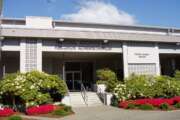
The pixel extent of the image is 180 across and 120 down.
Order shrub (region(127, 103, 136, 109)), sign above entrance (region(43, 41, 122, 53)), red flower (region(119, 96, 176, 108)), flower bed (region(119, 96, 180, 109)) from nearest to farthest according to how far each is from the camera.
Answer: shrub (region(127, 103, 136, 109)), flower bed (region(119, 96, 180, 109)), red flower (region(119, 96, 176, 108)), sign above entrance (region(43, 41, 122, 53))

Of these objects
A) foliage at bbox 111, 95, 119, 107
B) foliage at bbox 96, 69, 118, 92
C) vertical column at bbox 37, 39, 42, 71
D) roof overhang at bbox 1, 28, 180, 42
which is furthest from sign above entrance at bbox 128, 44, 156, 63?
vertical column at bbox 37, 39, 42, 71

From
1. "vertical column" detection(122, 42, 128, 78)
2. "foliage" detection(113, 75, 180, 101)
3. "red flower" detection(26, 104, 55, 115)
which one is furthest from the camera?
"vertical column" detection(122, 42, 128, 78)

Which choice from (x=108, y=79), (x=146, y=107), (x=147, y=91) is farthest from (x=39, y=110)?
(x=108, y=79)

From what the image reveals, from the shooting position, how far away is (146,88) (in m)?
22.0

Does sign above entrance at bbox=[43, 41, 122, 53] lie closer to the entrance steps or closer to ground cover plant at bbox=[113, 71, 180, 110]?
ground cover plant at bbox=[113, 71, 180, 110]

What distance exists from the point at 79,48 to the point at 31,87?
6.79 meters

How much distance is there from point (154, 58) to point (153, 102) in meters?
7.16

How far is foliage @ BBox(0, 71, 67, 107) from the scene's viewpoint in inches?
714

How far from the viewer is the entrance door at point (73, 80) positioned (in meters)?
30.5

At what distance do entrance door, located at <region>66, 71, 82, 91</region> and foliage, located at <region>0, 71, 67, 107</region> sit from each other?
33.9ft

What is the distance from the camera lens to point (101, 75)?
25.9m

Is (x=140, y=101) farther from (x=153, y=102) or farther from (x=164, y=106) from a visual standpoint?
(x=164, y=106)

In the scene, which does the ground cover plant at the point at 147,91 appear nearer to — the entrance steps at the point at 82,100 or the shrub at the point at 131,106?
the shrub at the point at 131,106

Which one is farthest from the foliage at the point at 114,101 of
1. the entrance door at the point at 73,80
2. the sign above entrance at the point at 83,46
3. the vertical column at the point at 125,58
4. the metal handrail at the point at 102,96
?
the entrance door at the point at 73,80
